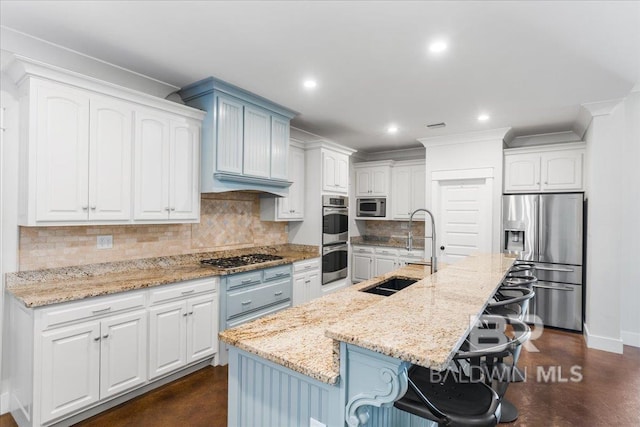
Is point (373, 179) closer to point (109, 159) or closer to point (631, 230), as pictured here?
point (631, 230)

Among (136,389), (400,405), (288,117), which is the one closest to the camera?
(400,405)

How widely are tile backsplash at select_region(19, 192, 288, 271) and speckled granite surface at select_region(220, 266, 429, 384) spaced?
71.4 inches

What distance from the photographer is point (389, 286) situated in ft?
8.77

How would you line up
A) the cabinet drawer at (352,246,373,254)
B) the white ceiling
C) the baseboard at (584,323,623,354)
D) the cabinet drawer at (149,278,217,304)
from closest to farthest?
the white ceiling, the cabinet drawer at (149,278,217,304), the baseboard at (584,323,623,354), the cabinet drawer at (352,246,373,254)

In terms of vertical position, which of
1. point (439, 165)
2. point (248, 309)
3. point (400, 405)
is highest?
point (439, 165)

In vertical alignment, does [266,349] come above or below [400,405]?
above

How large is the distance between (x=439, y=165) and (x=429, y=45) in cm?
291

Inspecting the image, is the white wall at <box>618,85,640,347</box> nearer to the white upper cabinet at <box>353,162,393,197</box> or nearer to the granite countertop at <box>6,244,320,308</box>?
the white upper cabinet at <box>353,162,393,197</box>

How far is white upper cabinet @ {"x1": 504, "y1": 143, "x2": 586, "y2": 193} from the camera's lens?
13.8 feet

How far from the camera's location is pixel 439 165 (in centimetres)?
502

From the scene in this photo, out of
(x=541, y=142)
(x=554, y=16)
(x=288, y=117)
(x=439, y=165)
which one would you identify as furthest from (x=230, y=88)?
(x=541, y=142)

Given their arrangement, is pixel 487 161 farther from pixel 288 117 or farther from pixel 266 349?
pixel 266 349

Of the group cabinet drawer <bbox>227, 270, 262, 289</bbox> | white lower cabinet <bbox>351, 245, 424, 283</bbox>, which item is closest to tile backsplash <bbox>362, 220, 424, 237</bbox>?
white lower cabinet <bbox>351, 245, 424, 283</bbox>

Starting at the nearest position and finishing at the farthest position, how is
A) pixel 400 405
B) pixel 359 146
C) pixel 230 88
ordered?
pixel 400 405, pixel 230 88, pixel 359 146
